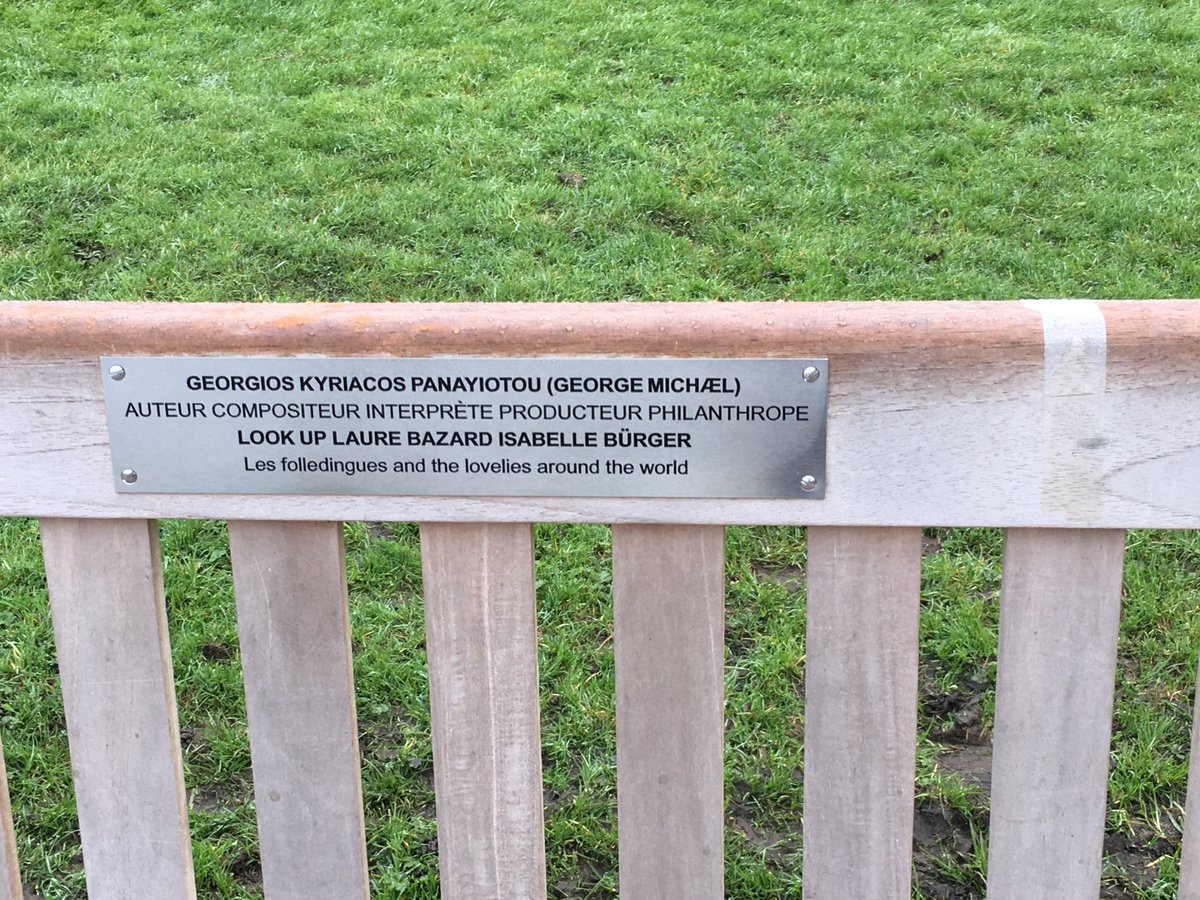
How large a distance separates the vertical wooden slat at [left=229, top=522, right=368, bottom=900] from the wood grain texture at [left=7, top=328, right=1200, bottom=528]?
0.06m

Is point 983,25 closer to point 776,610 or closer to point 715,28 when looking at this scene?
point 715,28

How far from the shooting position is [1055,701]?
1.40 m

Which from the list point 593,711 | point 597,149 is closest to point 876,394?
point 593,711

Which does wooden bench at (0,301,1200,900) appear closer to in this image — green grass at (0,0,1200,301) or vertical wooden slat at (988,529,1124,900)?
vertical wooden slat at (988,529,1124,900)

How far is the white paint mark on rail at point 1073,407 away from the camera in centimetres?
128

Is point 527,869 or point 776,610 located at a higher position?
point 527,869

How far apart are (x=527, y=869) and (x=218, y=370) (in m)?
0.67

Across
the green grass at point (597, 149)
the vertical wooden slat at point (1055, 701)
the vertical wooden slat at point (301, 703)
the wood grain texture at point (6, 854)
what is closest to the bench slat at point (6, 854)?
the wood grain texture at point (6, 854)

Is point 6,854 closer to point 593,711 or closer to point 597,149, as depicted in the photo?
point 593,711

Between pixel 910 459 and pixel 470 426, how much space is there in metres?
0.44

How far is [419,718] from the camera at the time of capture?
276cm

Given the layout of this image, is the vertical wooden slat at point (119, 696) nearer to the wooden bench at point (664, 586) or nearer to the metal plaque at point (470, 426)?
the wooden bench at point (664, 586)

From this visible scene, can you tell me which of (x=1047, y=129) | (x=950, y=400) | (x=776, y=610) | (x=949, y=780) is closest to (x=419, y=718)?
(x=776, y=610)

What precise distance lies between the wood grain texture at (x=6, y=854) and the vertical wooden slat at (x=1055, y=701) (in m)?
1.14
